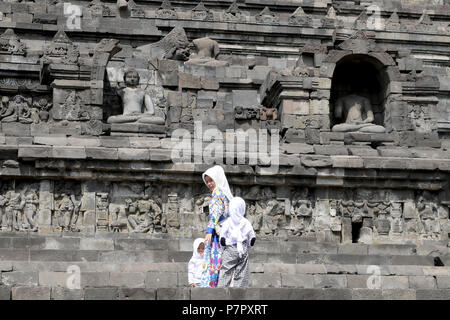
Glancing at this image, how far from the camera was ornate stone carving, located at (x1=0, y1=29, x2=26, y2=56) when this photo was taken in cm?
2681

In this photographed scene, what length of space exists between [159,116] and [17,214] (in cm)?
430

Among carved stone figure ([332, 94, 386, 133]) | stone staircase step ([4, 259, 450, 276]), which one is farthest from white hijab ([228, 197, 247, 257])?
carved stone figure ([332, 94, 386, 133])

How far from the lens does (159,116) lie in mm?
24875

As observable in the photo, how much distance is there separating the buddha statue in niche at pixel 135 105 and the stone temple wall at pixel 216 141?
0.13 meters

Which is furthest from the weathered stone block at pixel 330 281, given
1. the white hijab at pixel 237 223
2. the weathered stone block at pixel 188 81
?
the weathered stone block at pixel 188 81

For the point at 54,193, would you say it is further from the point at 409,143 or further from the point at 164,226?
the point at 409,143

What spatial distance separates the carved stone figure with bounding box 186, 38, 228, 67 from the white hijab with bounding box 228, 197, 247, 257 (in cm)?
994

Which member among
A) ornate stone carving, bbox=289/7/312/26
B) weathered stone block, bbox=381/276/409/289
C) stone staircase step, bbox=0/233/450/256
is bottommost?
weathered stone block, bbox=381/276/409/289

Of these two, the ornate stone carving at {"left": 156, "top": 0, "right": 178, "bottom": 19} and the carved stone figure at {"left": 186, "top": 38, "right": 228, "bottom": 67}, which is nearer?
the carved stone figure at {"left": 186, "top": 38, "right": 228, "bottom": 67}

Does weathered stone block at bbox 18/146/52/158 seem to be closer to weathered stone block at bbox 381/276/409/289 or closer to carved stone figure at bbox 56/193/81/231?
carved stone figure at bbox 56/193/81/231

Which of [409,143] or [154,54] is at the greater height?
[154,54]

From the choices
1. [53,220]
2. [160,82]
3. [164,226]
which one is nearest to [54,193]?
[53,220]
